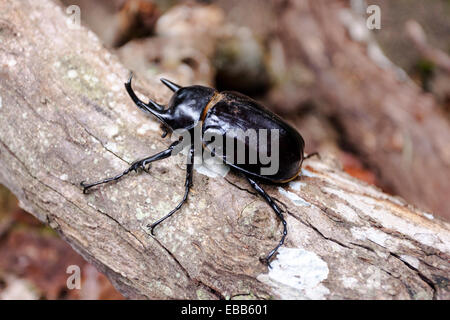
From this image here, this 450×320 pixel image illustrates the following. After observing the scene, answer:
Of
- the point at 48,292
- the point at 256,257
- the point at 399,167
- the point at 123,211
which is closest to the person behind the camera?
the point at 256,257

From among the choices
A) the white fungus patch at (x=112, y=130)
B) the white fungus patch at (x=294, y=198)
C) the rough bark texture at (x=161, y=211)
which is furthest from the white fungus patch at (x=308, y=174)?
the white fungus patch at (x=112, y=130)

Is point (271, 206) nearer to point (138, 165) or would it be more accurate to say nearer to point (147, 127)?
point (138, 165)

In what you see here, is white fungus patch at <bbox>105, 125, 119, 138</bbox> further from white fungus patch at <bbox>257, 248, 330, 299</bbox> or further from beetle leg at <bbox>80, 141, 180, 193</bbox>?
white fungus patch at <bbox>257, 248, 330, 299</bbox>

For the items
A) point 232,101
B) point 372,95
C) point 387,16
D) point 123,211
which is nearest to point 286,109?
point 372,95

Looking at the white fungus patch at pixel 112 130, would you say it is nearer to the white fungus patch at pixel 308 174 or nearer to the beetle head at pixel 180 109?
the beetle head at pixel 180 109

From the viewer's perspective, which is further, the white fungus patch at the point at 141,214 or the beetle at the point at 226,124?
the beetle at the point at 226,124

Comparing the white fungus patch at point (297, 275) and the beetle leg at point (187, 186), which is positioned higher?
the beetle leg at point (187, 186)

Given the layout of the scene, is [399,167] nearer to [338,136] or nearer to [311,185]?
[338,136]

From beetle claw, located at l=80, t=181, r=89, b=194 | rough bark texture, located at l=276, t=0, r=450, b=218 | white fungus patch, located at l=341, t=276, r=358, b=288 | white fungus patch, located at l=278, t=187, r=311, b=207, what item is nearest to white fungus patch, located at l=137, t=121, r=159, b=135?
beetle claw, located at l=80, t=181, r=89, b=194
